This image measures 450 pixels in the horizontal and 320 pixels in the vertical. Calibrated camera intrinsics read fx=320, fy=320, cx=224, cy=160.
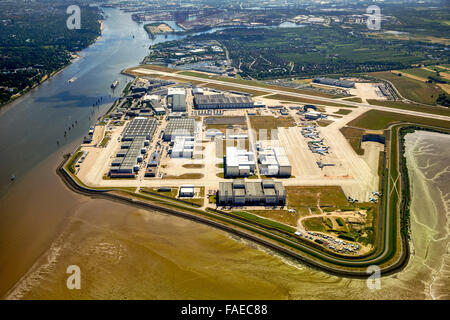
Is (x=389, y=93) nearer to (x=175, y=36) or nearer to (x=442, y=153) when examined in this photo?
(x=442, y=153)

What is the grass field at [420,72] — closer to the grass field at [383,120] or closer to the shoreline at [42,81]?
the grass field at [383,120]

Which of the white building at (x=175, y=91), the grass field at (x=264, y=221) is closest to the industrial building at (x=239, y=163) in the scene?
the grass field at (x=264, y=221)

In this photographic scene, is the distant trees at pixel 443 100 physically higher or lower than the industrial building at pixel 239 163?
higher

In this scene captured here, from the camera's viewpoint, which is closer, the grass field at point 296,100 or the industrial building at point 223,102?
the industrial building at point 223,102

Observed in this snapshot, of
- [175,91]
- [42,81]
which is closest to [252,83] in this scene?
[175,91]

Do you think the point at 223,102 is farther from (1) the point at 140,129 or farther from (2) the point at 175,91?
(1) the point at 140,129

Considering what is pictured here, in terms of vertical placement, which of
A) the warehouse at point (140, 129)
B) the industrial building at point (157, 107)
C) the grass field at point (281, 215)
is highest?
the industrial building at point (157, 107)

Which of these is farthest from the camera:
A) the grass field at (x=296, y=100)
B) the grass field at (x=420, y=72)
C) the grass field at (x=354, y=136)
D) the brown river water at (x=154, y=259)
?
the grass field at (x=420, y=72)
